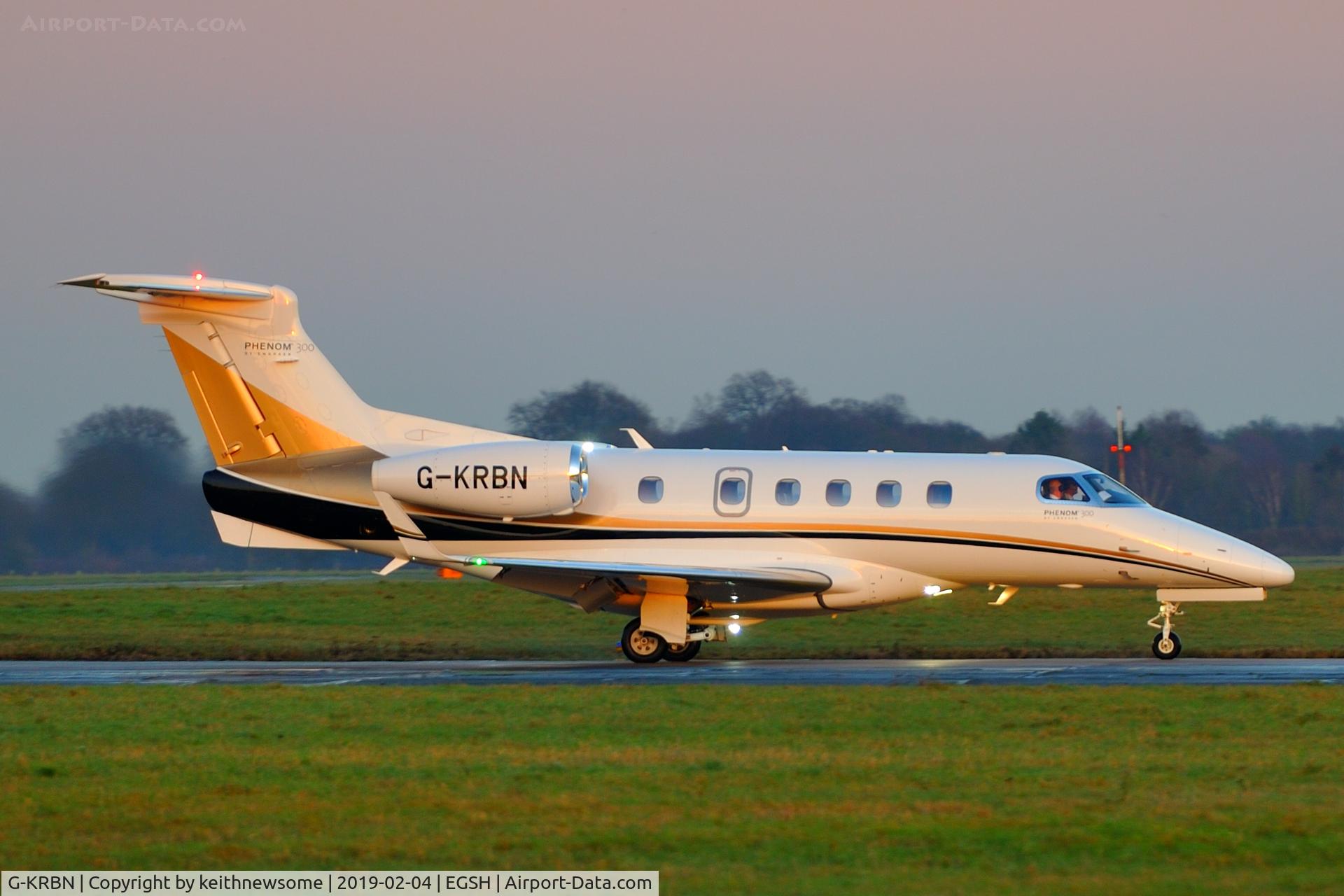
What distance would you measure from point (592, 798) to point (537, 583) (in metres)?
11.8

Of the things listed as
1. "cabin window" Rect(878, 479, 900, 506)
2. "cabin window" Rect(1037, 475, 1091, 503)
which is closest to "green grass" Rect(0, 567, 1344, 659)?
"cabin window" Rect(1037, 475, 1091, 503)

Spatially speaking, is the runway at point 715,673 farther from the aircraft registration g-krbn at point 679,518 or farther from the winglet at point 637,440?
the winglet at point 637,440

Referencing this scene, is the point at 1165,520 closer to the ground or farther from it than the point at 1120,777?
farther from it

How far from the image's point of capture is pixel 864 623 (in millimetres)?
27703

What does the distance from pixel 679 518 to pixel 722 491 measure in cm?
71

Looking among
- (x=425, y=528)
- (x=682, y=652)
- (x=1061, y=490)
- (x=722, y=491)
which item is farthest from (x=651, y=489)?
(x=1061, y=490)

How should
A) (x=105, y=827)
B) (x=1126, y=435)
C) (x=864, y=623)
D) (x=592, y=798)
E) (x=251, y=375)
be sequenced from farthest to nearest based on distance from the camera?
(x=1126, y=435), (x=864, y=623), (x=251, y=375), (x=592, y=798), (x=105, y=827)

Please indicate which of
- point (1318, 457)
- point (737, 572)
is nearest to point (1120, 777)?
point (737, 572)

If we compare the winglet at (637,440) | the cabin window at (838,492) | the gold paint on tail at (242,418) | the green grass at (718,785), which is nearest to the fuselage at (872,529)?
the cabin window at (838,492)

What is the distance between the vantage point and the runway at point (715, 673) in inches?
707

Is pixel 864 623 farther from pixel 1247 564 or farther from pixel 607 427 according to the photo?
pixel 607 427

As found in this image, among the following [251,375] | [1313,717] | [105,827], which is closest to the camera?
[105,827]

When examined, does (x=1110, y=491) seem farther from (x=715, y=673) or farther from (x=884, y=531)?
(x=715, y=673)

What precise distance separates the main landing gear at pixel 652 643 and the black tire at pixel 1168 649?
237 inches
